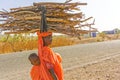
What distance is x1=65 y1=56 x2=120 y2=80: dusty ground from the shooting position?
11.5 m

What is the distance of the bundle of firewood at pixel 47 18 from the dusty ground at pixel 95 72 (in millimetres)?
5391

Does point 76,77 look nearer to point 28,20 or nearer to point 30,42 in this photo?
point 28,20

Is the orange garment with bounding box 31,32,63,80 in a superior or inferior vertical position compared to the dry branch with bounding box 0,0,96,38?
inferior

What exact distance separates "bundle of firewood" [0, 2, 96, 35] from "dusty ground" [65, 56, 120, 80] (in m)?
5.39

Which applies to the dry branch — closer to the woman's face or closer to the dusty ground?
the woman's face

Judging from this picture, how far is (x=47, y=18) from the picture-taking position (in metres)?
6.00

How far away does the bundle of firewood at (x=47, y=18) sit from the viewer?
19.3 feet

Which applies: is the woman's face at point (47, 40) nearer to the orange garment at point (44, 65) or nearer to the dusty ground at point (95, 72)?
the orange garment at point (44, 65)

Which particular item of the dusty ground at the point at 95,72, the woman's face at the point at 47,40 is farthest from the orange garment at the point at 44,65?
the dusty ground at the point at 95,72

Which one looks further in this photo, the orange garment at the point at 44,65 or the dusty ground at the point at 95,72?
the dusty ground at the point at 95,72

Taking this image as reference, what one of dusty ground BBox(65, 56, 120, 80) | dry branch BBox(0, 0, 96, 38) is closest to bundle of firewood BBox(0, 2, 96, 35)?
dry branch BBox(0, 0, 96, 38)

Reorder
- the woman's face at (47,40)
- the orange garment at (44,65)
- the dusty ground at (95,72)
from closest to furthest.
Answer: the orange garment at (44,65) → the woman's face at (47,40) → the dusty ground at (95,72)

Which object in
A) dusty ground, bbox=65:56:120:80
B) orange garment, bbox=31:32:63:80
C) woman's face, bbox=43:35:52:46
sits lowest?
dusty ground, bbox=65:56:120:80

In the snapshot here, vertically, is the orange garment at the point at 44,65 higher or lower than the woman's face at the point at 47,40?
lower
